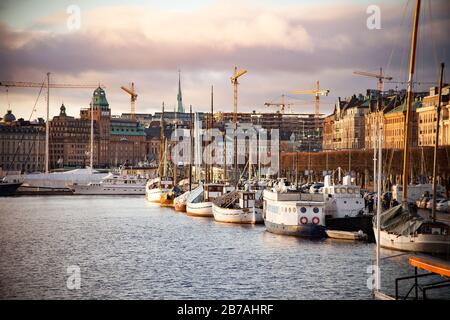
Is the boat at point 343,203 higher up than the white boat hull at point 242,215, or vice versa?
the boat at point 343,203

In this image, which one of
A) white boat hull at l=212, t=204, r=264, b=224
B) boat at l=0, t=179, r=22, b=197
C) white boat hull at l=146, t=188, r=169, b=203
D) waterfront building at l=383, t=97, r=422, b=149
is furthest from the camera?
waterfront building at l=383, t=97, r=422, b=149

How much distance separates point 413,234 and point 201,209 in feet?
87.7

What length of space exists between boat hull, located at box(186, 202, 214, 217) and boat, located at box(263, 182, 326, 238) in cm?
1449

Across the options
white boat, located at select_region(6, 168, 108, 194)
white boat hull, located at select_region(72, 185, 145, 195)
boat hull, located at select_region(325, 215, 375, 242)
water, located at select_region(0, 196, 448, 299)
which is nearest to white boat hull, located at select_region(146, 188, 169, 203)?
white boat hull, located at select_region(72, 185, 145, 195)

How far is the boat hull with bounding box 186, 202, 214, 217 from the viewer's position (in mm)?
58188

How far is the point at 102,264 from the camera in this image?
33.6 meters

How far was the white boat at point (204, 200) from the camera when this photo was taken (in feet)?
192

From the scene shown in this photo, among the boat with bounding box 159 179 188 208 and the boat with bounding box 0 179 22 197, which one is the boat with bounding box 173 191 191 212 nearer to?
the boat with bounding box 159 179 188 208

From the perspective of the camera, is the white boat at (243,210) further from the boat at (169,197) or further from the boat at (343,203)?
the boat at (169,197)

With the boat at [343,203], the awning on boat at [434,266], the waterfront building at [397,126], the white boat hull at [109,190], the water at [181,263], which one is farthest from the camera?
the white boat hull at [109,190]

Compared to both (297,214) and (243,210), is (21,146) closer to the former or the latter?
(243,210)

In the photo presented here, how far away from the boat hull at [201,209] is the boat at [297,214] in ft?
47.5

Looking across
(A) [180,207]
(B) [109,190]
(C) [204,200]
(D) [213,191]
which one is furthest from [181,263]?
(B) [109,190]

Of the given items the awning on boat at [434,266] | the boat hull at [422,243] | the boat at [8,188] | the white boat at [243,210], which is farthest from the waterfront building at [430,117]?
the awning on boat at [434,266]
